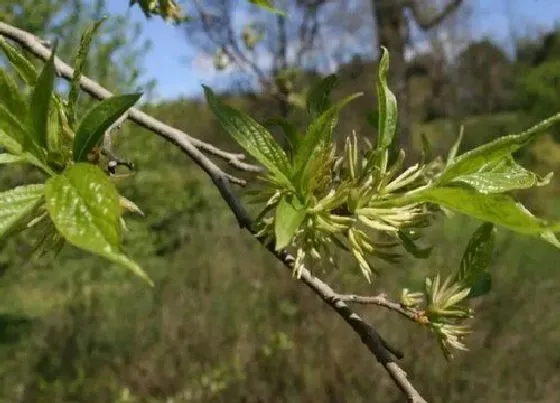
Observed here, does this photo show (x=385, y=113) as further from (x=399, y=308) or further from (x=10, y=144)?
(x=10, y=144)

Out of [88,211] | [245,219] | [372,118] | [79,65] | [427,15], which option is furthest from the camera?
[427,15]

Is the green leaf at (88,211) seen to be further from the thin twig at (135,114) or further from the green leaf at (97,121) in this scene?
the thin twig at (135,114)

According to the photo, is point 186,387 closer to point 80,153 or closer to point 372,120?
point 372,120

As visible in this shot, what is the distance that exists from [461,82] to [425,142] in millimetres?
16016

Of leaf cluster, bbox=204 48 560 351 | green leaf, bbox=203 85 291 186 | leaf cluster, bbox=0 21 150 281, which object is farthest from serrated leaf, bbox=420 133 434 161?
leaf cluster, bbox=0 21 150 281

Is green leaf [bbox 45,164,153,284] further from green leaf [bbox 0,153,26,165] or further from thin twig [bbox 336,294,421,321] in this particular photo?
thin twig [bbox 336,294,421,321]

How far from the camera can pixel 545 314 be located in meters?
3.93

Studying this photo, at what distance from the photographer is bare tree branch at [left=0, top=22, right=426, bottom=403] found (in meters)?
0.61

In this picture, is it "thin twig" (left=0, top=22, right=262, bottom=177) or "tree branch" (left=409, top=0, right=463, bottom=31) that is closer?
"thin twig" (left=0, top=22, right=262, bottom=177)

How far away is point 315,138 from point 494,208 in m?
0.13

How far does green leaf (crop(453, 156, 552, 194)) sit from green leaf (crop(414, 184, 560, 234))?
0.05m

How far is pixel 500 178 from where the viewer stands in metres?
0.58

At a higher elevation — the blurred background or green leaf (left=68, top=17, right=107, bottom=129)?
green leaf (left=68, top=17, right=107, bottom=129)

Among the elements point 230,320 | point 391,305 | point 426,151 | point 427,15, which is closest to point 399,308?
point 391,305
